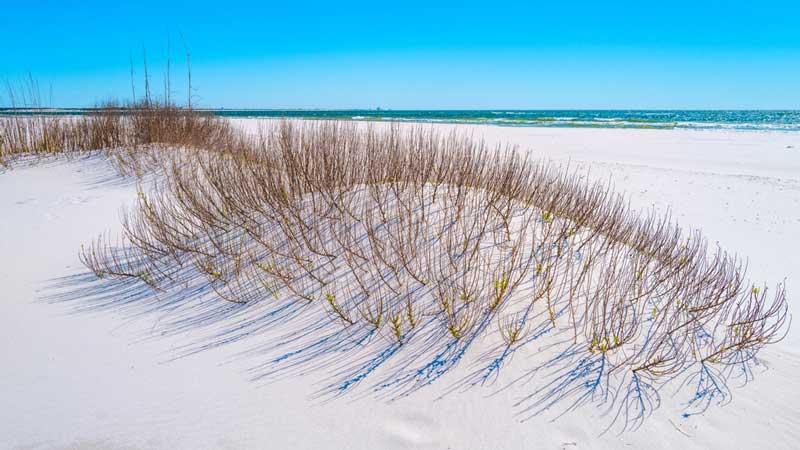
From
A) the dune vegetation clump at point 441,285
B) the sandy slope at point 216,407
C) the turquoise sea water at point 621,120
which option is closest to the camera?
the sandy slope at point 216,407

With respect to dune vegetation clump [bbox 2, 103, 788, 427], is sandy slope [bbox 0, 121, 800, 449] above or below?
below

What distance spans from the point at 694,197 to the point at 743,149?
15.0 meters

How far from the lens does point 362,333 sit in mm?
3662

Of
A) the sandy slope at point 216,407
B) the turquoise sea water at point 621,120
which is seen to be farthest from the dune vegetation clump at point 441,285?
the turquoise sea water at point 621,120

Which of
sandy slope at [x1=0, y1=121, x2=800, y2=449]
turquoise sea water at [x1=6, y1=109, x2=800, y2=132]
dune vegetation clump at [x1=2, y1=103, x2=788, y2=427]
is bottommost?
sandy slope at [x1=0, y1=121, x2=800, y2=449]

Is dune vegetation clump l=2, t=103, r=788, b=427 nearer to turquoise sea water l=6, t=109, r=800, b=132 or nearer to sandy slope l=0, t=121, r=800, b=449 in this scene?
sandy slope l=0, t=121, r=800, b=449

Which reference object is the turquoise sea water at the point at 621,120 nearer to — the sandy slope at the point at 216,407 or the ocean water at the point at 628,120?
the ocean water at the point at 628,120

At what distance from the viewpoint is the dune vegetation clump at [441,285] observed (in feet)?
10.9

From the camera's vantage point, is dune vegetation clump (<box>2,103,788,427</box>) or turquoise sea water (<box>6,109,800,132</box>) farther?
turquoise sea water (<box>6,109,800,132</box>)

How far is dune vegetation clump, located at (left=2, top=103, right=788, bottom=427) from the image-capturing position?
3.31 meters

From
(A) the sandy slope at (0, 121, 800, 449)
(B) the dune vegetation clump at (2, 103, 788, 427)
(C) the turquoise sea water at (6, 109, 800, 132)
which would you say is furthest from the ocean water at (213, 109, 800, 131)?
(A) the sandy slope at (0, 121, 800, 449)

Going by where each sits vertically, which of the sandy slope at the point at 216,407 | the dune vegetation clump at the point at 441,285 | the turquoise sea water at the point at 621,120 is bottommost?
the sandy slope at the point at 216,407

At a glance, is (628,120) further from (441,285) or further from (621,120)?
(441,285)

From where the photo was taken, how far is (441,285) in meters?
4.01
